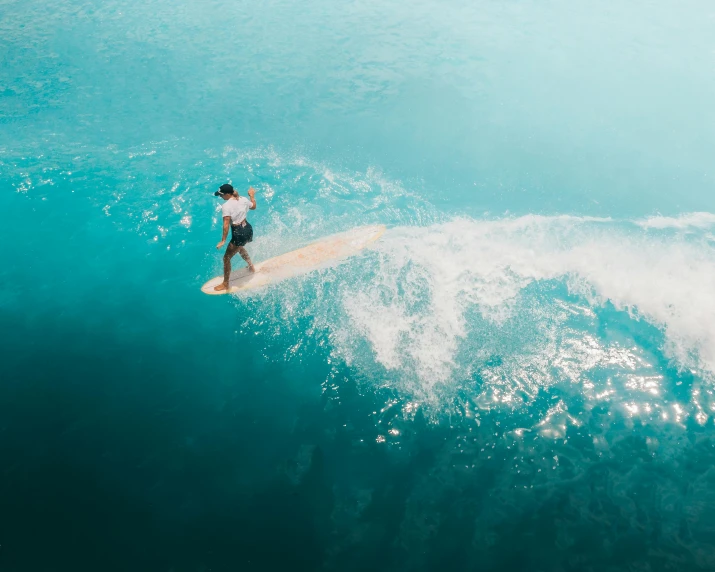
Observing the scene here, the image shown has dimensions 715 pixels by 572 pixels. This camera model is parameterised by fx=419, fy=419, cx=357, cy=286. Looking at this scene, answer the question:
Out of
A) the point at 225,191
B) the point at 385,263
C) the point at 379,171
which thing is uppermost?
the point at 225,191

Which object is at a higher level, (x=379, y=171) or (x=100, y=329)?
(x=379, y=171)

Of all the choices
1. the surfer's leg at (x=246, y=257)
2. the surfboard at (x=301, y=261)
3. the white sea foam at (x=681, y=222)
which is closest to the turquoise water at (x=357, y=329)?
the white sea foam at (x=681, y=222)

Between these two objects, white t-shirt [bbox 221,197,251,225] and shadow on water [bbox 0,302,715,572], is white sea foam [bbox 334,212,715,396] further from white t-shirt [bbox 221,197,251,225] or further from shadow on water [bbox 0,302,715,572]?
white t-shirt [bbox 221,197,251,225]

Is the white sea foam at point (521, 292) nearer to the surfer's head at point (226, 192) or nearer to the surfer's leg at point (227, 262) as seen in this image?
the surfer's leg at point (227, 262)

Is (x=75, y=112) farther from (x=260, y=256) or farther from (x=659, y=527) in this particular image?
(x=659, y=527)

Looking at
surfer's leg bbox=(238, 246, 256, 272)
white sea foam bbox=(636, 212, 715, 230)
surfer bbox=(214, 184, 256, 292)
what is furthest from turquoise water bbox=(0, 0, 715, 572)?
surfer bbox=(214, 184, 256, 292)

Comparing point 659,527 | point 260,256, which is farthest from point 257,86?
point 659,527

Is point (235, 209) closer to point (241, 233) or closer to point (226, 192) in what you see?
point (226, 192)
